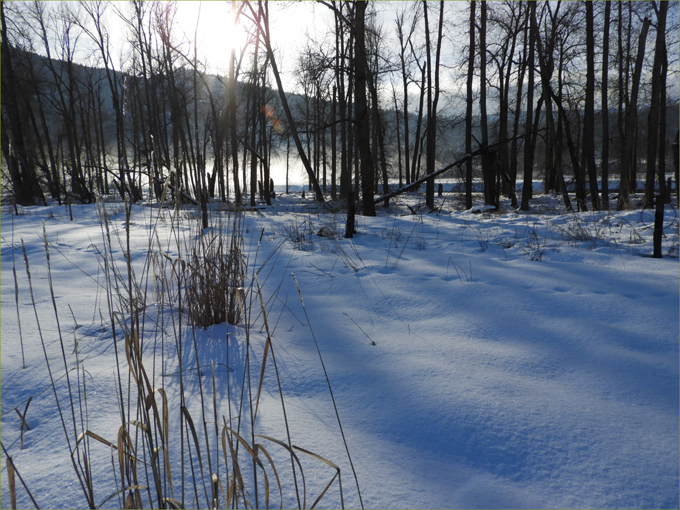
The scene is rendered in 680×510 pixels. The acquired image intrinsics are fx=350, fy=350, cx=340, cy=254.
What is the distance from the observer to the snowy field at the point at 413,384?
951mm

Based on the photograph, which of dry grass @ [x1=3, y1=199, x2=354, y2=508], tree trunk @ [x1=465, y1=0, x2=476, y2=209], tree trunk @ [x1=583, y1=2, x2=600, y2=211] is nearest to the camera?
dry grass @ [x1=3, y1=199, x2=354, y2=508]

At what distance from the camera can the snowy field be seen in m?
0.95

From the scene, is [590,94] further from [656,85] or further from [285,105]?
[285,105]

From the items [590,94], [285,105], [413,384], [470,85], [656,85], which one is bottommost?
[413,384]

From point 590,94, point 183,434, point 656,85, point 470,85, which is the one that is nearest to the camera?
point 183,434

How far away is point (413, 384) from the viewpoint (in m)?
1.42

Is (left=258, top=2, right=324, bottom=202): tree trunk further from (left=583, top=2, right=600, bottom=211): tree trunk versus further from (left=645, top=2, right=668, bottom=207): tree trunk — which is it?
(left=645, top=2, right=668, bottom=207): tree trunk

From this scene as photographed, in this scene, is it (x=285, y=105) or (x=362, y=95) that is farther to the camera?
(x=285, y=105)

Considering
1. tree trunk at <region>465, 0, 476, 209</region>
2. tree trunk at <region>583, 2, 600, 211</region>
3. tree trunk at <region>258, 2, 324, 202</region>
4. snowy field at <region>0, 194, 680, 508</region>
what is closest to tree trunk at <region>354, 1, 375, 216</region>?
tree trunk at <region>258, 2, 324, 202</region>

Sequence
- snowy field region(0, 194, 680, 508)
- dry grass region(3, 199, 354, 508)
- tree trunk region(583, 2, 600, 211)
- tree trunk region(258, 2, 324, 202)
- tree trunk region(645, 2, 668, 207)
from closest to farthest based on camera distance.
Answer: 1. dry grass region(3, 199, 354, 508)
2. snowy field region(0, 194, 680, 508)
3. tree trunk region(258, 2, 324, 202)
4. tree trunk region(645, 2, 668, 207)
5. tree trunk region(583, 2, 600, 211)

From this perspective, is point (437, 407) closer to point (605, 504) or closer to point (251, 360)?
point (605, 504)

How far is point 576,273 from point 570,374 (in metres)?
1.69

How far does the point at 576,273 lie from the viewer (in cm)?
283

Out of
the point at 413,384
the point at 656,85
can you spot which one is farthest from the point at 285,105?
the point at 656,85
